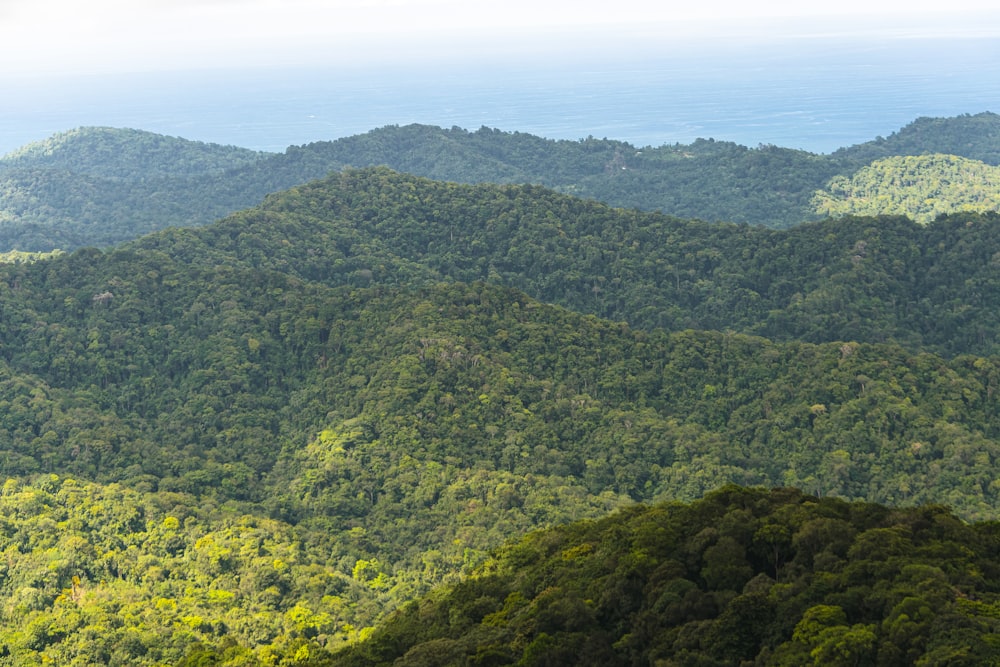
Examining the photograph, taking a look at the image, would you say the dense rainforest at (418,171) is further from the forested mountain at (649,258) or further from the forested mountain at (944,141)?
the forested mountain at (649,258)

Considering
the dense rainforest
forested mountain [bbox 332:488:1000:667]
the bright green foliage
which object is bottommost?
the bright green foliage

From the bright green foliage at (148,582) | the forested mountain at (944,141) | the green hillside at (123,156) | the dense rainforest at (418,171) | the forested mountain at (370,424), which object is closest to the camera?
the bright green foliage at (148,582)

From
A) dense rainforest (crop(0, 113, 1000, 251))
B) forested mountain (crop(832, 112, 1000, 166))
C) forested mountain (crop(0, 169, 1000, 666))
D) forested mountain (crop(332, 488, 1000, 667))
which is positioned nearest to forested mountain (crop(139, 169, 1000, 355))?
forested mountain (crop(0, 169, 1000, 666))

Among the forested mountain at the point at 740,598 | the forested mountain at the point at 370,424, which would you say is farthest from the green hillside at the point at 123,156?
the forested mountain at the point at 740,598

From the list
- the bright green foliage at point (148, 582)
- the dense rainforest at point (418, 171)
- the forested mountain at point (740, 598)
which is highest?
the dense rainforest at point (418, 171)

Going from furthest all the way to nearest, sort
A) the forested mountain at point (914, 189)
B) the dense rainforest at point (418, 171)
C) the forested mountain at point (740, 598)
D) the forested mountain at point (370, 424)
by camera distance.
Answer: the dense rainforest at point (418, 171)
the forested mountain at point (914, 189)
the forested mountain at point (370, 424)
the forested mountain at point (740, 598)

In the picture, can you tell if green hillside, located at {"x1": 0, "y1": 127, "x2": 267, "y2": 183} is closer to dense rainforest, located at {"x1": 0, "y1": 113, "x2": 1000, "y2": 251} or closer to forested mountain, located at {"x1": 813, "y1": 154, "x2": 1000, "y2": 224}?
dense rainforest, located at {"x1": 0, "y1": 113, "x2": 1000, "y2": 251}
